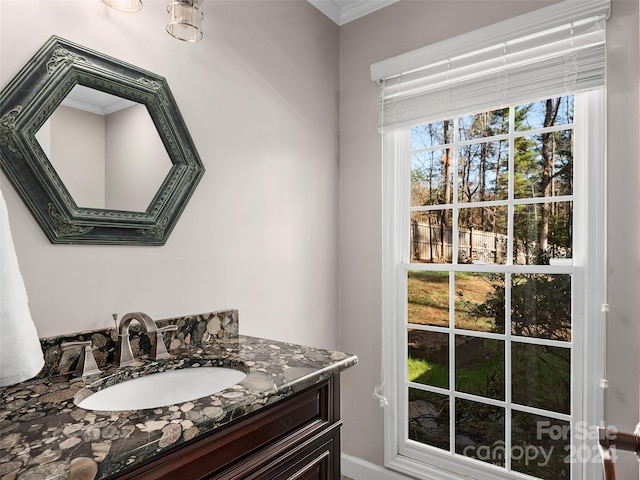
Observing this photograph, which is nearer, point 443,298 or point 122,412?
point 122,412

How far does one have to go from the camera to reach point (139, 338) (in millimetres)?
1342

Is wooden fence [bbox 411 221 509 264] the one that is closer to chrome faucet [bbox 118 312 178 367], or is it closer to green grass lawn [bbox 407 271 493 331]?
green grass lawn [bbox 407 271 493 331]

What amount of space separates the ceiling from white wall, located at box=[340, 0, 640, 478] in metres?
0.03

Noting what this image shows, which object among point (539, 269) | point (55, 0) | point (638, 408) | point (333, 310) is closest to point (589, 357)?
point (638, 408)

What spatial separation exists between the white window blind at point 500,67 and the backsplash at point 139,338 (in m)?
1.29

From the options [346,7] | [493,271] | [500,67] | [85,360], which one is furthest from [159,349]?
[346,7]

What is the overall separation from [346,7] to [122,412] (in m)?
2.27

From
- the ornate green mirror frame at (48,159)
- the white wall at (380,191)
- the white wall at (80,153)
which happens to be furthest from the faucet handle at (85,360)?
the white wall at (380,191)

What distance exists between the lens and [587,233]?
165cm

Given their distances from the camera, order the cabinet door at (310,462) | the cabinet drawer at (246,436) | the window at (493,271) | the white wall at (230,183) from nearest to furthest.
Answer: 1. the cabinet drawer at (246,436)
2. the cabinet door at (310,462)
3. the white wall at (230,183)
4. the window at (493,271)

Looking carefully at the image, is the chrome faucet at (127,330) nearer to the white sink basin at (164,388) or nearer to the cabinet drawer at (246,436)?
the white sink basin at (164,388)

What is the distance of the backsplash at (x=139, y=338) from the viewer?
1.15 m

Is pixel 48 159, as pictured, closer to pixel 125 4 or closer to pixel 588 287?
pixel 125 4

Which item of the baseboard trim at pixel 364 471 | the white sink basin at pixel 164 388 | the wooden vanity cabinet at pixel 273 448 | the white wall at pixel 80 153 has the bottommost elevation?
the baseboard trim at pixel 364 471
